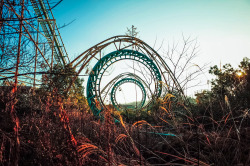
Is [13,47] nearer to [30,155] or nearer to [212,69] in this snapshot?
[30,155]

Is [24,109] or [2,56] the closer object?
[2,56]

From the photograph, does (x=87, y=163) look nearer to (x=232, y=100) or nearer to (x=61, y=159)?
(x=61, y=159)

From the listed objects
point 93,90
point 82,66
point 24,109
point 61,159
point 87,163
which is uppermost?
point 82,66

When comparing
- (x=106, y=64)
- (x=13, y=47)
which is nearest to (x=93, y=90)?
(x=106, y=64)

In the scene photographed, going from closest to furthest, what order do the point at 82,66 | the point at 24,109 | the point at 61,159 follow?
the point at 61,159 < the point at 24,109 < the point at 82,66

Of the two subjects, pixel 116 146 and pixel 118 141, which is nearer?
pixel 116 146

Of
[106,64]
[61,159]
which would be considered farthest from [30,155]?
[106,64]

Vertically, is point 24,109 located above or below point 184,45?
below

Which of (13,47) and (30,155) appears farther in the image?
(13,47)

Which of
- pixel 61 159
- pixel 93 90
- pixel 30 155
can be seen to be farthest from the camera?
pixel 93 90
